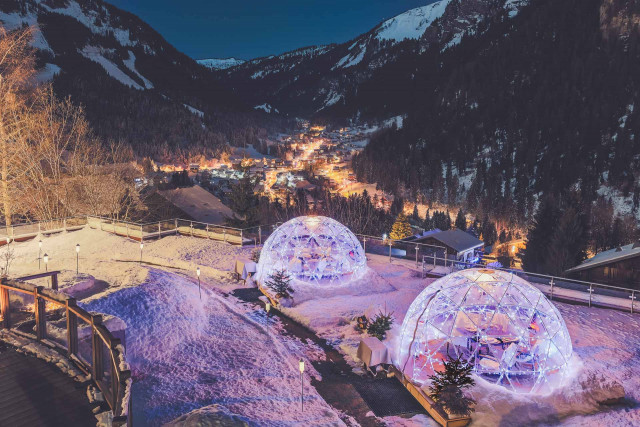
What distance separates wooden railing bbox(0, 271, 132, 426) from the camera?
189 inches

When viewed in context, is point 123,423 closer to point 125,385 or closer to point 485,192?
point 125,385

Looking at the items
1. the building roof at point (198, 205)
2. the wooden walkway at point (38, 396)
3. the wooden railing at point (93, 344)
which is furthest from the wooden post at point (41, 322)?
the building roof at point (198, 205)

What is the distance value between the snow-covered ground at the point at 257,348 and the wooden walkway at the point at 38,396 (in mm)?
1305

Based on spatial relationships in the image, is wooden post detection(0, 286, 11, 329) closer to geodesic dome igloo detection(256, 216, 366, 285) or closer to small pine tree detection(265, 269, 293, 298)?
small pine tree detection(265, 269, 293, 298)

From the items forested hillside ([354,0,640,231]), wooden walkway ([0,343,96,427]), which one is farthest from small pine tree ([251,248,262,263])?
forested hillside ([354,0,640,231])

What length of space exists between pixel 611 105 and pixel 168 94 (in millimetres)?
123551

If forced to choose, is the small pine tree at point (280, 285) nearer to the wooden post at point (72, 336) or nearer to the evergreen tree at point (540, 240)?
the wooden post at point (72, 336)

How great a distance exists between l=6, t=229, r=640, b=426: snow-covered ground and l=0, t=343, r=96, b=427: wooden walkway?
1305mm

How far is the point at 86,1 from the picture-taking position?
148500 mm

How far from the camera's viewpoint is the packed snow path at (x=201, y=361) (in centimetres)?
771

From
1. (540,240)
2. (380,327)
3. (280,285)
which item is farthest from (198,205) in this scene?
(540,240)

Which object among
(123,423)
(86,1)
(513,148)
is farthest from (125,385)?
(86,1)

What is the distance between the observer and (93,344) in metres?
6.19

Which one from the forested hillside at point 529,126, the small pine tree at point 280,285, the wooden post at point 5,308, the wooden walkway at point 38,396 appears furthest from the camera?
the forested hillside at point 529,126
